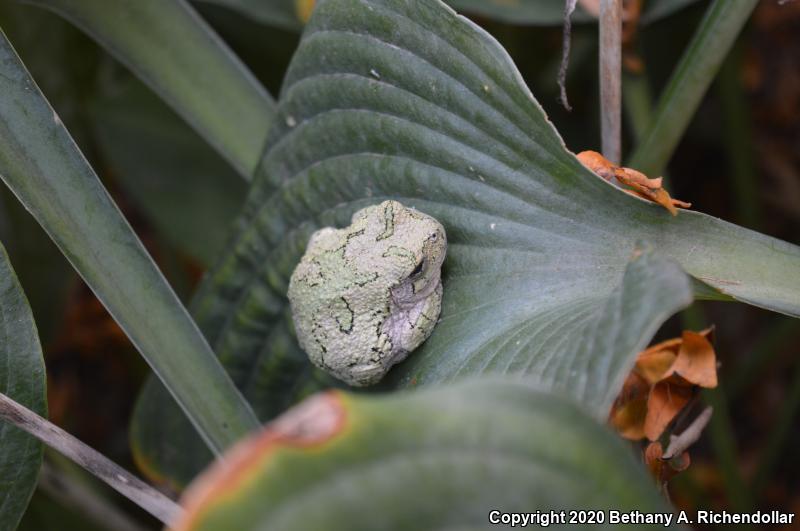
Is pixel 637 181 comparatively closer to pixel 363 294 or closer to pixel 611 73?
pixel 611 73

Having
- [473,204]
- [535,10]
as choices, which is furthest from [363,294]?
[535,10]

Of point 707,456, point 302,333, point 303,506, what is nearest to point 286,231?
point 302,333

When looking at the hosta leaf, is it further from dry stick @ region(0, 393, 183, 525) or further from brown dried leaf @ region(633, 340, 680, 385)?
dry stick @ region(0, 393, 183, 525)

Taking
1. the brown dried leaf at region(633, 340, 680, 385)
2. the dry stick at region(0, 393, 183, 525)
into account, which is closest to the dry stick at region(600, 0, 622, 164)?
the brown dried leaf at region(633, 340, 680, 385)

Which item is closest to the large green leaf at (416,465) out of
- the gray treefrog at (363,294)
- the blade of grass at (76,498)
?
the gray treefrog at (363,294)

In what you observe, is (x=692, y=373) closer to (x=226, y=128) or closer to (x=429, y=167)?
(x=429, y=167)

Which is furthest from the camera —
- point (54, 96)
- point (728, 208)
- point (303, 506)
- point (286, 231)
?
point (728, 208)
